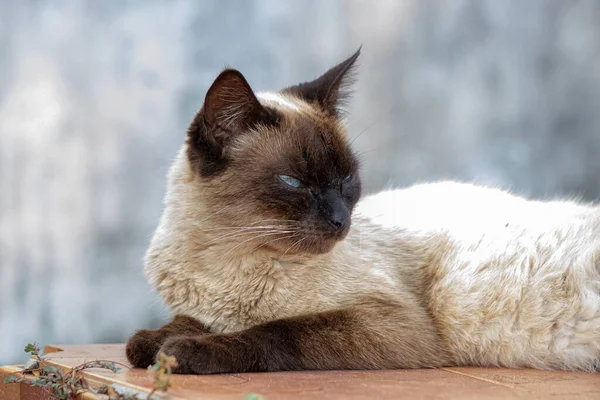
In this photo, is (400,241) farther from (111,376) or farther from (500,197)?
(111,376)

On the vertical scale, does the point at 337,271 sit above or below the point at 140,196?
below

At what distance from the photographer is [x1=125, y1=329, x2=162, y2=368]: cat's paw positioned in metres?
2.01

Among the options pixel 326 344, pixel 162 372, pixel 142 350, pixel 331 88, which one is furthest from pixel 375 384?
pixel 331 88

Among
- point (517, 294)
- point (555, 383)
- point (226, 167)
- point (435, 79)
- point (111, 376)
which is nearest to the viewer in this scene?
point (111, 376)

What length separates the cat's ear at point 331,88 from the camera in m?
2.40

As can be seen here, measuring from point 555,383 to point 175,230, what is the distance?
3.79 ft

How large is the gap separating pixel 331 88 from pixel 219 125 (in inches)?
17.9

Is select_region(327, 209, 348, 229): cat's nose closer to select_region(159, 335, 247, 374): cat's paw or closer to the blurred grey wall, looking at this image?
select_region(159, 335, 247, 374): cat's paw

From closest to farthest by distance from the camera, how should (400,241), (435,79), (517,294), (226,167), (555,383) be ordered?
1. (555,383)
2. (226,167)
3. (517,294)
4. (400,241)
5. (435,79)

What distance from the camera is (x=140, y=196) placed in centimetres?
313

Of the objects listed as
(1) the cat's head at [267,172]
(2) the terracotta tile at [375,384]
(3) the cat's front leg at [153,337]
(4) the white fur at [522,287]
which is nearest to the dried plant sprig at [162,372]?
(2) the terracotta tile at [375,384]

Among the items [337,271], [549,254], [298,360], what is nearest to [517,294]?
[549,254]

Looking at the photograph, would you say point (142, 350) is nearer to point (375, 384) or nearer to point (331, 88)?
point (375, 384)

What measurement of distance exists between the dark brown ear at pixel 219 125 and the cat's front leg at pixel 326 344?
50cm
